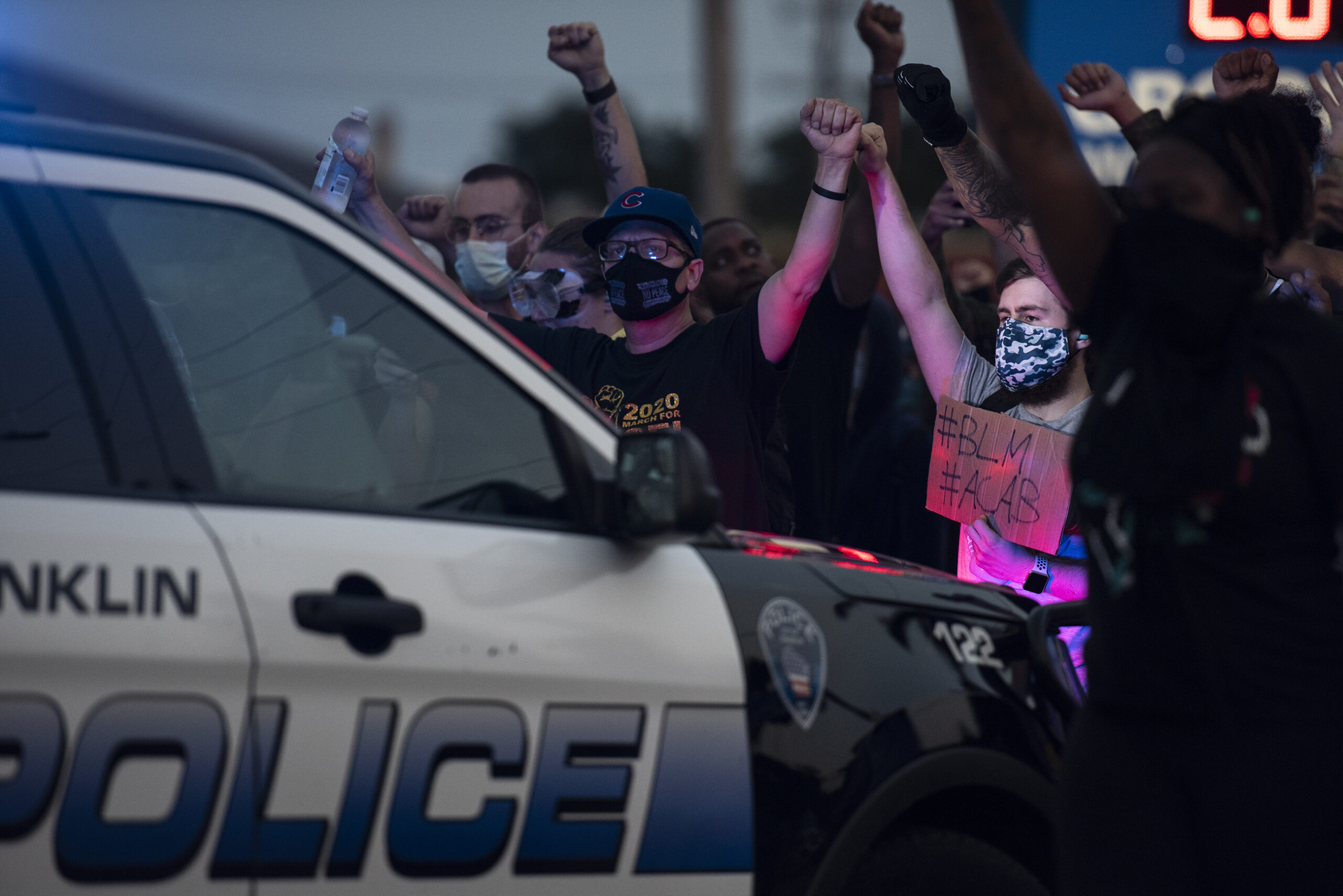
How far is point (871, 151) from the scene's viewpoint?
4.29m

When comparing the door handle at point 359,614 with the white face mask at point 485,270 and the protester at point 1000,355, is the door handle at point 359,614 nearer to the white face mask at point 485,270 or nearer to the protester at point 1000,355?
the protester at point 1000,355

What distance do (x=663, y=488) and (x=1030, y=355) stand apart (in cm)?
177

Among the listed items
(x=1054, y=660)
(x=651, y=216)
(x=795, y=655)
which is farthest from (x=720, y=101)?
(x=795, y=655)

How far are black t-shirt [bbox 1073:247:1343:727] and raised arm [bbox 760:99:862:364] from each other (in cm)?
191

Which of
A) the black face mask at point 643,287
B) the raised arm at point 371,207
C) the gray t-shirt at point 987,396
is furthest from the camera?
the raised arm at point 371,207

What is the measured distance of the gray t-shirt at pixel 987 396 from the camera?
3.90 meters

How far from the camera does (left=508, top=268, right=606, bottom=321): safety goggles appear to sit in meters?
5.41

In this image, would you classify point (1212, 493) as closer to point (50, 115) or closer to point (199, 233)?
point (199, 233)

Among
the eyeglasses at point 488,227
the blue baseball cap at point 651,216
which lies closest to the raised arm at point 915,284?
the blue baseball cap at point 651,216

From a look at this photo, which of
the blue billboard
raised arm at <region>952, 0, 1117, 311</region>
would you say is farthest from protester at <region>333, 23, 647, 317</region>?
the blue billboard

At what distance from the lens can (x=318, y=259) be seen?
8.22 ft

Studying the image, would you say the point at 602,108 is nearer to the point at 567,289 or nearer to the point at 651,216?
the point at 567,289

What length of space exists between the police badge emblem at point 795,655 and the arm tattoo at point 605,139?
3237 mm

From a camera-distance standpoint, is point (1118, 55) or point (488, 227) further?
point (1118, 55)
